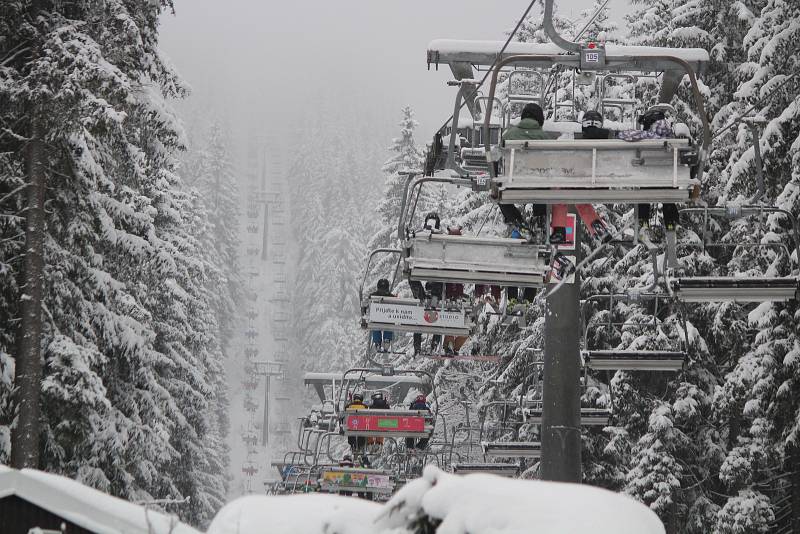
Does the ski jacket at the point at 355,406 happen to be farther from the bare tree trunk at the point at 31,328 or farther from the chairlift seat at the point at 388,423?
the bare tree trunk at the point at 31,328

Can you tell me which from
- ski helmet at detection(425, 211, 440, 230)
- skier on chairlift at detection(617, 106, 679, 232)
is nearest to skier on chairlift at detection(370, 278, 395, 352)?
ski helmet at detection(425, 211, 440, 230)

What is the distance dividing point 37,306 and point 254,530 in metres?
11.6

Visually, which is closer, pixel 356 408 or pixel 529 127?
pixel 529 127

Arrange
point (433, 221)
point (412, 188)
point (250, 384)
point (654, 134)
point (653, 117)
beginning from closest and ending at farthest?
1. point (654, 134)
2. point (653, 117)
3. point (412, 188)
4. point (433, 221)
5. point (250, 384)

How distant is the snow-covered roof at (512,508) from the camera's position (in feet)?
18.4

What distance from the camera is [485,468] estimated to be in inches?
917

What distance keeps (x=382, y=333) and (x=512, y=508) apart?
12.5 m

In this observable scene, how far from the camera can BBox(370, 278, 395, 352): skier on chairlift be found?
17.0m

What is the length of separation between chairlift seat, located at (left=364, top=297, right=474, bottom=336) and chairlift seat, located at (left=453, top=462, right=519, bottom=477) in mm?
5865

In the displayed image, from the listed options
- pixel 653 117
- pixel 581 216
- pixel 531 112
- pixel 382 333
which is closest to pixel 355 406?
pixel 382 333

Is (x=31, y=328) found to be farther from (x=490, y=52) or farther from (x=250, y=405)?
(x=250, y=405)

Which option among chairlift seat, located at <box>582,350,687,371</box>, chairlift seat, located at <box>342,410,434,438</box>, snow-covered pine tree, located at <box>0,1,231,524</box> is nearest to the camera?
chairlift seat, located at <box>582,350,687,371</box>

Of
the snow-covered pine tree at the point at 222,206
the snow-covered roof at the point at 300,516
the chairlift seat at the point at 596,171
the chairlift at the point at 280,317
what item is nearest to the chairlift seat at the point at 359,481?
the chairlift seat at the point at 596,171

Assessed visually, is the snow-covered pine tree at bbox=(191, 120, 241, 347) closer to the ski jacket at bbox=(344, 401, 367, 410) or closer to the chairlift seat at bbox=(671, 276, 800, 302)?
the ski jacket at bbox=(344, 401, 367, 410)
